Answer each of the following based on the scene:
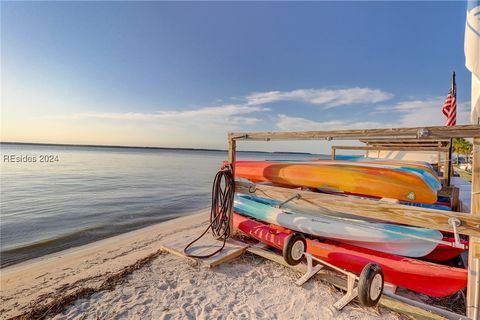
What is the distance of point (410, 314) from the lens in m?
2.34

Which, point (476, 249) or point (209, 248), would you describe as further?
point (209, 248)

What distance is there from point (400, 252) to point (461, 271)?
666 mm

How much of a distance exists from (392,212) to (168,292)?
2.67 m

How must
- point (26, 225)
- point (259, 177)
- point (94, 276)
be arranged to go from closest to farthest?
point (94, 276), point (259, 177), point (26, 225)

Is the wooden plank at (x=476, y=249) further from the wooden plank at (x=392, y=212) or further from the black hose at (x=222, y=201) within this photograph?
the black hose at (x=222, y=201)

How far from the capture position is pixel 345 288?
8.98 feet

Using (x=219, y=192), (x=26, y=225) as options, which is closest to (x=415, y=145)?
(x=219, y=192)

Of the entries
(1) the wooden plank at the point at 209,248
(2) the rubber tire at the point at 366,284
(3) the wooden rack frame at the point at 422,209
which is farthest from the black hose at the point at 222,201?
(2) the rubber tire at the point at 366,284

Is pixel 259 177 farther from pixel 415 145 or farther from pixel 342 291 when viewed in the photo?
pixel 415 145

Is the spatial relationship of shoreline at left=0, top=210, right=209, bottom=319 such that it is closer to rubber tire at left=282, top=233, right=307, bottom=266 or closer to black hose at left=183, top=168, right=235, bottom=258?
black hose at left=183, top=168, right=235, bottom=258

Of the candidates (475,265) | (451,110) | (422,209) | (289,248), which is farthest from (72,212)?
(451,110)

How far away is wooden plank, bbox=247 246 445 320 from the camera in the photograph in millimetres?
2306

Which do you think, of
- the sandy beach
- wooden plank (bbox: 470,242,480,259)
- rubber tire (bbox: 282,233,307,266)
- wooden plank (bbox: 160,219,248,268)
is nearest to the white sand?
the sandy beach

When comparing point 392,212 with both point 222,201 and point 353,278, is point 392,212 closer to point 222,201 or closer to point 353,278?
point 353,278
